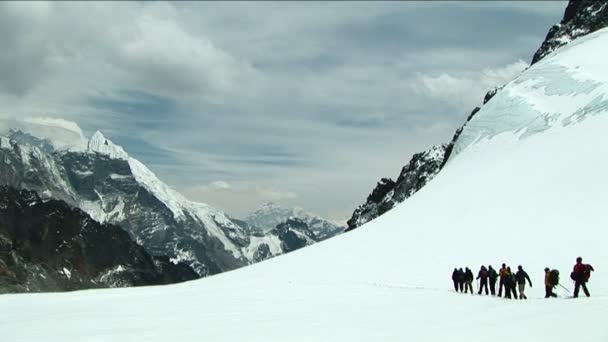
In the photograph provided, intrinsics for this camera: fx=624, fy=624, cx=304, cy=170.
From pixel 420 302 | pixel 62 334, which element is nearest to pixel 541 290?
pixel 420 302

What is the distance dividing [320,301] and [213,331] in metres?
8.68

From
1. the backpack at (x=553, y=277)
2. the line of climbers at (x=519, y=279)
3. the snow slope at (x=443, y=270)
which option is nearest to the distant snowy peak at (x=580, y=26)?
the snow slope at (x=443, y=270)

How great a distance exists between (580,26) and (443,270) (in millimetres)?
123903

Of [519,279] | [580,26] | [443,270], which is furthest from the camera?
[580,26]

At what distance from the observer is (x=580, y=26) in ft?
466

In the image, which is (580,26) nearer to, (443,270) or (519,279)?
(443,270)

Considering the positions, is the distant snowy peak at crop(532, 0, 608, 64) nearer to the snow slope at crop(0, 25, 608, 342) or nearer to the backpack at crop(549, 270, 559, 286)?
the snow slope at crop(0, 25, 608, 342)

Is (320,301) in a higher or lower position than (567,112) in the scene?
lower

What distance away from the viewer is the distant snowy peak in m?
134

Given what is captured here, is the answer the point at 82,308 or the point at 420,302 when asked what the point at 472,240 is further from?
the point at 82,308

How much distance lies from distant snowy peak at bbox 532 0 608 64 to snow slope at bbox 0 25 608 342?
71.5 m

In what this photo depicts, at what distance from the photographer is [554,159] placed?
48.8m

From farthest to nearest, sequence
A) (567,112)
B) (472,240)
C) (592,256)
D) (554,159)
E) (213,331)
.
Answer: (567,112) → (554,159) → (472,240) → (592,256) → (213,331)

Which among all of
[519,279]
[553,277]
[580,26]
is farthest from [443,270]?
[580,26]
